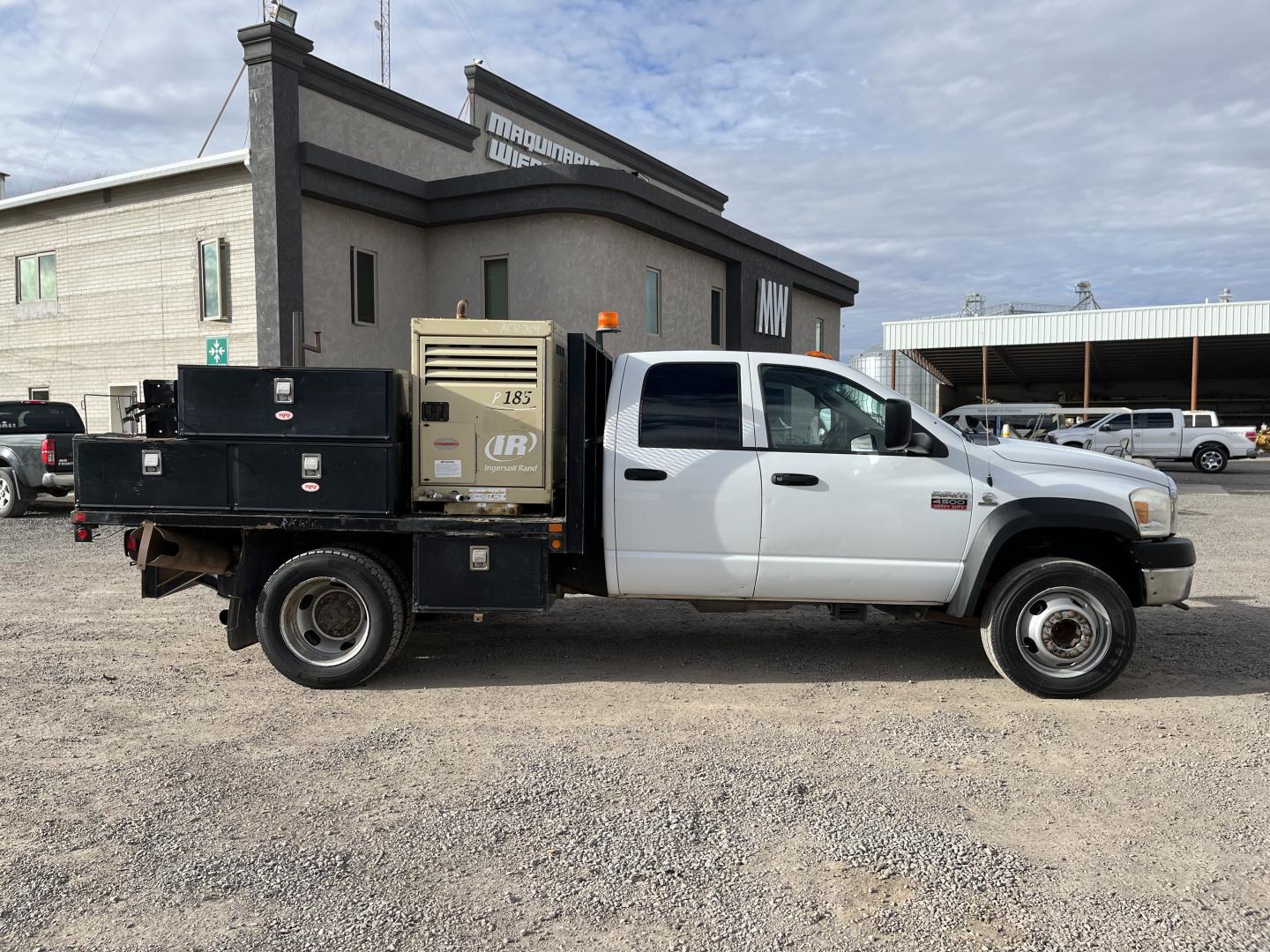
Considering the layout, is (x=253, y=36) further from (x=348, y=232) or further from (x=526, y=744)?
(x=526, y=744)

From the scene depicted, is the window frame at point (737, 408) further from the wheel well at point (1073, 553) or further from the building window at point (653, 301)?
the building window at point (653, 301)

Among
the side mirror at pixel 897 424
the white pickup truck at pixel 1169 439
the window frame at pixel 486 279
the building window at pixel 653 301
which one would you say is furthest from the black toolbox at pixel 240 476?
the white pickup truck at pixel 1169 439

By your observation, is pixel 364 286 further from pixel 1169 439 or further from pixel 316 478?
pixel 1169 439

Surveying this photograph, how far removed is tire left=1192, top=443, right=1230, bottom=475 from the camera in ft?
90.8

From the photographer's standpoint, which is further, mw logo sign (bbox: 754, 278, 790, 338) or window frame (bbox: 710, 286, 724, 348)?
mw logo sign (bbox: 754, 278, 790, 338)

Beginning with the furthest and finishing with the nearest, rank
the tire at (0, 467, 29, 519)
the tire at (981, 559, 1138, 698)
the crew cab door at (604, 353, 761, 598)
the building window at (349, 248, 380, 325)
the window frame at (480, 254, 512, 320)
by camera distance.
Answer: the window frame at (480, 254, 512, 320)
the building window at (349, 248, 380, 325)
the tire at (0, 467, 29, 519)
the crew cab door at (604, 353, 761, 598)
the tire at (981, 559, 1138, 698)

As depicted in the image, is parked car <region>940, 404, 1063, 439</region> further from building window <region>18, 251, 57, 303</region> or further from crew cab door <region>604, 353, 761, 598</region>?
Result: crew cab door <region>604, 353, 761, 598</region>

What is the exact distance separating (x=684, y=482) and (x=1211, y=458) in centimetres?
2785

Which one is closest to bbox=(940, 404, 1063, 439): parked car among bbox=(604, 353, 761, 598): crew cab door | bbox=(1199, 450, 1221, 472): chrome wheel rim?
bbox=(1199, 450, 1221, 472): chrome wheel rim

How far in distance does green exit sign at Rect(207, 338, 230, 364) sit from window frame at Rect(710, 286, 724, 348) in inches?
393

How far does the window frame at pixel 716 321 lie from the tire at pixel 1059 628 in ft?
51.8

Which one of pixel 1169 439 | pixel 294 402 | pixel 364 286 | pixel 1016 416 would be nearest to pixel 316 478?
pixel 294 402

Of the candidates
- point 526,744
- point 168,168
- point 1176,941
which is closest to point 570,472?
point 526,744

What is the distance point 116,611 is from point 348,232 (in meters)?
9.82
